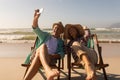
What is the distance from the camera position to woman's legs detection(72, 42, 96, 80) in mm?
4934

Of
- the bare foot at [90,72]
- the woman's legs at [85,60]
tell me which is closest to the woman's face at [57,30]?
the woman's legs at [85,60]

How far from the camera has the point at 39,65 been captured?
5363mm

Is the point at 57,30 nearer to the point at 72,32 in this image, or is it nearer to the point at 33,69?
the point at 72,32

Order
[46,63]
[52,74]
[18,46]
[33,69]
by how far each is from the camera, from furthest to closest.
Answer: [18,46], [33,69], [46,63], [52,74]

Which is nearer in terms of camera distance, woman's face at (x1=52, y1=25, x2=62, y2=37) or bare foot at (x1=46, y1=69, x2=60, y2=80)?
bare foot at (x1=46, y1=69, x2=60, y2=80)

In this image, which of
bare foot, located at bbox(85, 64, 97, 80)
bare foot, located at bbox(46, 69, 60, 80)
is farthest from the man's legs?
bare foot, located at bbox(85, 64, 97, 80)

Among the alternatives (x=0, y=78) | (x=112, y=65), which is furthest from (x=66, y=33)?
(x=112, y=65)

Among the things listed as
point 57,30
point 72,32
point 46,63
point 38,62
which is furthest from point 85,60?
point 57,30

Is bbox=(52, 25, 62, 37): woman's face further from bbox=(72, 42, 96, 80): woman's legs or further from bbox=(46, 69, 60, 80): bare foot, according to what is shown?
bbox=(46, 69, 60, 80): bare foot

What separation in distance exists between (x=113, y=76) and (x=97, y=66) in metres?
1.37

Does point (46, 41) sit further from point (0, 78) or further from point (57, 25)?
point (0, 78)

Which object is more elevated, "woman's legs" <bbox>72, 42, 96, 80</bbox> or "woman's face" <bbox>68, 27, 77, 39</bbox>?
"woman's face" <bbox>68, 27, 77, 39</bbox>

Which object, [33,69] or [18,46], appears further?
[18,46]

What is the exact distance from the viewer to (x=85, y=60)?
5.27 m
